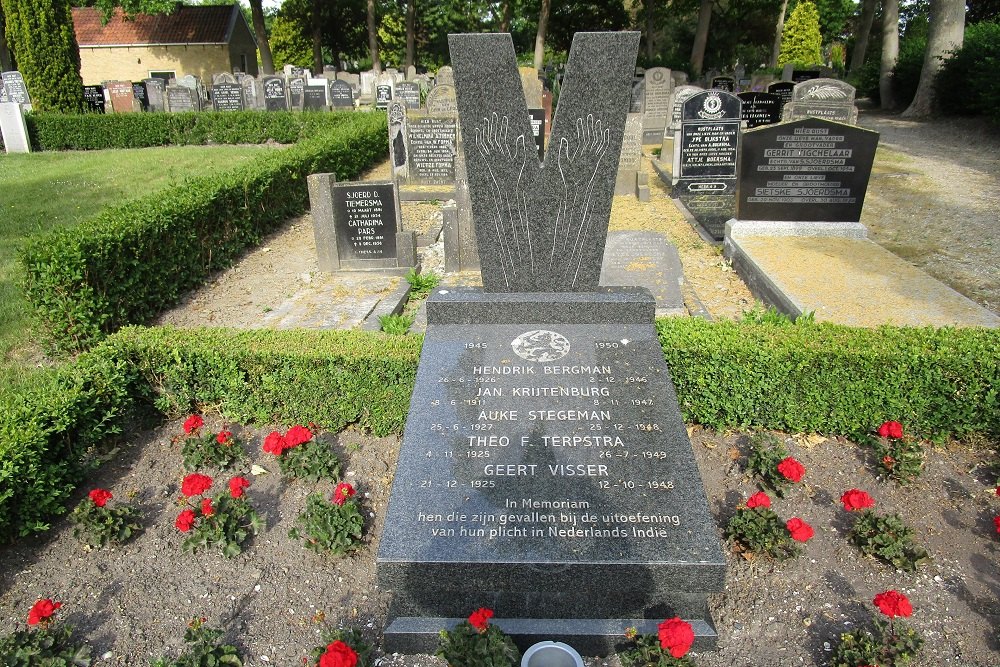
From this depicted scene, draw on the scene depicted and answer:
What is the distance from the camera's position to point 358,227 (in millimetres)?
8633

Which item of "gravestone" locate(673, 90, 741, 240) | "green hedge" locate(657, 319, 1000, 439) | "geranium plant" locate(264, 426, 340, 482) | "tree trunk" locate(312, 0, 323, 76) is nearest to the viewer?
"geranium plant" locate(264, 426, 340, 482)

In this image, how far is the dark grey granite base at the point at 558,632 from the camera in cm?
314

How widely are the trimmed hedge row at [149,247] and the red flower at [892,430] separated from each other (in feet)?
22.2

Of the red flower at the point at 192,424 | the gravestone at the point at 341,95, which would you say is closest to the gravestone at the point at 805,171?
the red flower at the point at 192,424

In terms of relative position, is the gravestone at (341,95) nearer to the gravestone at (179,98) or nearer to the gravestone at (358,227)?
the gravestone at (179,98)

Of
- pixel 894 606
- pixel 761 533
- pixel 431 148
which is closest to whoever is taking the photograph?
pixel 894 606

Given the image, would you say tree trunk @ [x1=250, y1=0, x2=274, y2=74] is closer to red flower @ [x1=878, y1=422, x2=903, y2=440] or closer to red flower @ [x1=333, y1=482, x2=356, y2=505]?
red flower @ [x1=333, y1=482, x2=356, y2=505]

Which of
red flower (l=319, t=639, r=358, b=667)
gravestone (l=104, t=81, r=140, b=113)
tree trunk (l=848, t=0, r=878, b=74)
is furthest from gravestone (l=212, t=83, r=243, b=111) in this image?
tree trunk (l=848, t=0, r=878, b=74)

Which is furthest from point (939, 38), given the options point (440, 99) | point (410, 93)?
point (410, 93)

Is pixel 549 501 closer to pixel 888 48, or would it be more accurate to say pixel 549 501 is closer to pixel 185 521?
pixel 185 521

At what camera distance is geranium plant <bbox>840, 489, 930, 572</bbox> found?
3758mm

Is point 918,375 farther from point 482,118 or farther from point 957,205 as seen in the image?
point 957,205

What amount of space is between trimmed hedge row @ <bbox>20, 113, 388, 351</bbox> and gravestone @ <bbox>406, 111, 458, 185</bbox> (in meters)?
2.43

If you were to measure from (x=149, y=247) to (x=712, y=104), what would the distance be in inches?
412
